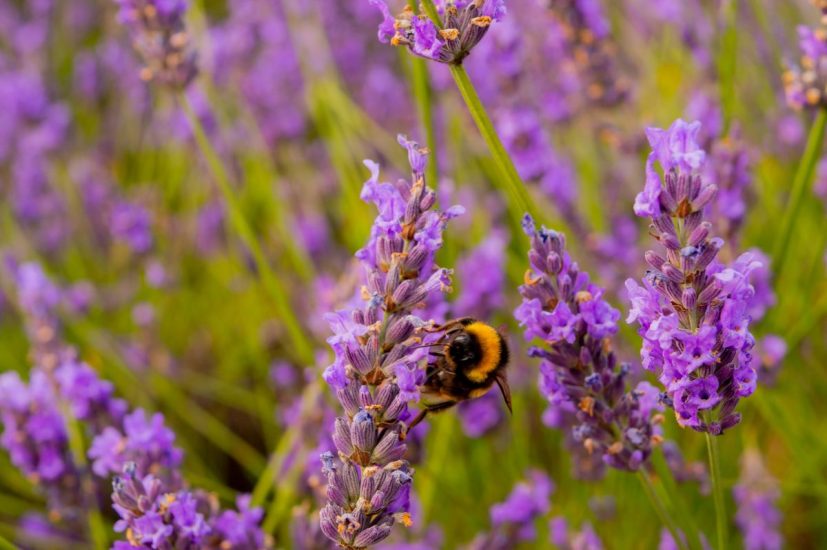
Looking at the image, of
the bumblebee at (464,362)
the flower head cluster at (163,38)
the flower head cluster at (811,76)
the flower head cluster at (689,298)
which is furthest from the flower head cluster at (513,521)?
→ the flower head cluster at (163,38)

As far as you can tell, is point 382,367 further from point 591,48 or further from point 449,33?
point 591,48

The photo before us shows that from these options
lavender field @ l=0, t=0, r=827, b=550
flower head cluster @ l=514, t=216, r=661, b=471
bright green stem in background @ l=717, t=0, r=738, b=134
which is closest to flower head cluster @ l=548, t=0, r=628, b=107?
lavender field @ l=0, t=0, r=827, b=550

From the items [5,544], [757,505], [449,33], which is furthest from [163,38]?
[757,505]

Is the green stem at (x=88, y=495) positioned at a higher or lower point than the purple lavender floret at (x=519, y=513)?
higher

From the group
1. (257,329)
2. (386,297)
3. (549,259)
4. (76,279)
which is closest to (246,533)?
(386,297)

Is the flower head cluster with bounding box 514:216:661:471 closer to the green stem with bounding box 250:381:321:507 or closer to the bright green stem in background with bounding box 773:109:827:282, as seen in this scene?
the bright green stem in background with bounding box 773:109:827:282

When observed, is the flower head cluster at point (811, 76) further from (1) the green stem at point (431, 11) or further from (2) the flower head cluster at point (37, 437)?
(2) the flower head cluster at point (37, 437)
